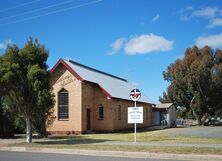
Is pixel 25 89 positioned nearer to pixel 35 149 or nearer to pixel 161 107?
pixel 35 149

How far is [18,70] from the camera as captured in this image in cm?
2394

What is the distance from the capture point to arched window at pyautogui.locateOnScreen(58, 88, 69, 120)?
1478 inches

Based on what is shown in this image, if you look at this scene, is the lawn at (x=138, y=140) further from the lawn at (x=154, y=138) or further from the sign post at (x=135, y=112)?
the sign post at (x=135, y=112)

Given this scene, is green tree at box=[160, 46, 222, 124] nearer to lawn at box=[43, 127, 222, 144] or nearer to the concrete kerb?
lawn at box=[43, 127, 222, 144]

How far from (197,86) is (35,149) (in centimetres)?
4247

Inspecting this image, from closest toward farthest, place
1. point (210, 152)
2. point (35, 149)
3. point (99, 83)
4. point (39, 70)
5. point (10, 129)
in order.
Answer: point (210, 152) → point (35, 149) → point (39, 70) → point (10, 129) → point (99, 83)

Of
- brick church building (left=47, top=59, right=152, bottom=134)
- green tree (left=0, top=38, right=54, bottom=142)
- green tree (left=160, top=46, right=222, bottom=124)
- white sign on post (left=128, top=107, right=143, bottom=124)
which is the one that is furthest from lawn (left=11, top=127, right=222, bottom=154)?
green tree (left=160, top=46, right=222, bottom=124)

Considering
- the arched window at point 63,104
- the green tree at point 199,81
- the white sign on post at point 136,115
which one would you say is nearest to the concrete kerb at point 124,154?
the white sign on post at point 136,115

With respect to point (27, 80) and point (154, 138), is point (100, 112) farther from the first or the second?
point (27, 80)

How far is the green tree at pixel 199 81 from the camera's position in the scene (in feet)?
191

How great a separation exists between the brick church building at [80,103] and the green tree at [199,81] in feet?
71.1

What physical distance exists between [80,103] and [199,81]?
2699 centimetres

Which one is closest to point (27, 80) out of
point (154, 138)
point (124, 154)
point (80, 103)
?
point (154, 138)

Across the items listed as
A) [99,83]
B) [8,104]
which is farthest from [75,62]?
[8,104]
